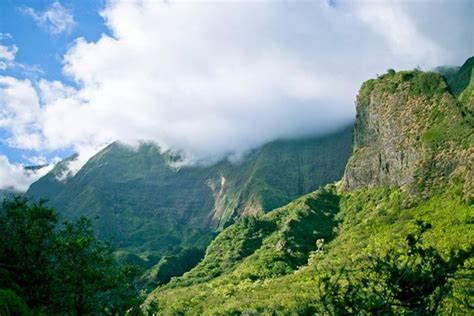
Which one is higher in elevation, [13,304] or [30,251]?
[30,251]

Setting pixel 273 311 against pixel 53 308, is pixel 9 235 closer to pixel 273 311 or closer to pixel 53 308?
pixel 53 308

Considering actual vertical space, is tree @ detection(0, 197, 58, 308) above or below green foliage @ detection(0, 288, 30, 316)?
above

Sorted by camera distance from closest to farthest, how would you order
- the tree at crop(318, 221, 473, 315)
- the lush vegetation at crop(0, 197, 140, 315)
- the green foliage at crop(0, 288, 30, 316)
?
the tree at crop(318, 221, 473, 315)
the green foliage at crop(0, 288, 30, 316)
the lush vegetation at crop(0, 197, 140, 315)

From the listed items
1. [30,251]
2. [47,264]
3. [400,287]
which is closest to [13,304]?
[47,264]

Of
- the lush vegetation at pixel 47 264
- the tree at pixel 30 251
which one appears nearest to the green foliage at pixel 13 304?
the lush vegetation at pixel 47 264

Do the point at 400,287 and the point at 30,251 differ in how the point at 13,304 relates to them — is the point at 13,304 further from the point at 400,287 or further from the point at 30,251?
the point at 400,287

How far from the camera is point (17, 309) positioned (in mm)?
40188

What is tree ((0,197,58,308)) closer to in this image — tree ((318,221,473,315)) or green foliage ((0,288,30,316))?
green foliage ((0,288,30,316))

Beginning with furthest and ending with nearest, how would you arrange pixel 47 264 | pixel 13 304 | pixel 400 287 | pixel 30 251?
pixel 47 264 → pixel 30 251 → pixel 13 304 → pixel 400 287

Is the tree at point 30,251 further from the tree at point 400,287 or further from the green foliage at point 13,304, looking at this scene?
the tree at point 400,287

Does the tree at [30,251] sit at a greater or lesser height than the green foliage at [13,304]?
greater

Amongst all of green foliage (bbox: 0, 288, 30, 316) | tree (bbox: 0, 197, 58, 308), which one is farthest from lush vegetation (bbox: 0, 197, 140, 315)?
green foliage (bbox: 0, 288, 30, 316)

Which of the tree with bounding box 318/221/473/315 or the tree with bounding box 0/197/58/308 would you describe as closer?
the tree with bounding box 318/221/473/315

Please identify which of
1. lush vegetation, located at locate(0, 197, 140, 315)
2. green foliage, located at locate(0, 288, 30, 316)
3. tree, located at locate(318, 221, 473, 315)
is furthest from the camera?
lush vegetation, located at locate(0, 197, 140, 315)
